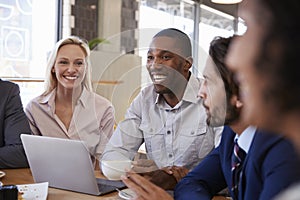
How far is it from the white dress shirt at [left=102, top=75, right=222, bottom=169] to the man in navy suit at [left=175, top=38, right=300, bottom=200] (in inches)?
8.7

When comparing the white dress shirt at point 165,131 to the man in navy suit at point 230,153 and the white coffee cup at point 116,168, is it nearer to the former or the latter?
the white coffee cup at point 116,168

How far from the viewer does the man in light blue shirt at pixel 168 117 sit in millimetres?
1615

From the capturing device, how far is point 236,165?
3.86 feet

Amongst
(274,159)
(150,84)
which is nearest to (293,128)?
(274,159)

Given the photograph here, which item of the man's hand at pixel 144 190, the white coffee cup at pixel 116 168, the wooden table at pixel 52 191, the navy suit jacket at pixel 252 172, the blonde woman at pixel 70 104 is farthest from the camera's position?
the blonde woman at pixel 70 104

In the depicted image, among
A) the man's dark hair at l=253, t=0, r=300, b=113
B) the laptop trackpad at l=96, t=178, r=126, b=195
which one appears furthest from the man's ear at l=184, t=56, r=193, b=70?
the man's dark hair at l=253, t=0, r=300, b=113

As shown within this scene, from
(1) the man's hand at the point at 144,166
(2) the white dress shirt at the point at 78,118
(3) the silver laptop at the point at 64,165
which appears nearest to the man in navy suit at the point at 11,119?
(2) the white dress shirt at the point at 78,118

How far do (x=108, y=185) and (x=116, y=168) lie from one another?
73 millimetres

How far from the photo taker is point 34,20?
15.8 feet

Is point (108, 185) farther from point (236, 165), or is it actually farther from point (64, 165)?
A: point (236, 165)

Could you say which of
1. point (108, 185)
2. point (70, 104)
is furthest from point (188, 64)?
point (70, 104)

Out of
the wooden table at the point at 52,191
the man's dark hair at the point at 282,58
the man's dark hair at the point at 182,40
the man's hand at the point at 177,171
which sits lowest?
the wooden table at the point at 52,191

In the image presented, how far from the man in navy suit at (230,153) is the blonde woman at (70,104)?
72 cm

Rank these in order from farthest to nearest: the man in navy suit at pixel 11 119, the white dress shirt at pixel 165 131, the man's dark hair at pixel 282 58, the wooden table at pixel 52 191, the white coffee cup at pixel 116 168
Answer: the man in navy suit at pixel 11 119, the white dress shirt at pixel 165 131, the white coffee cup at pixel 116 168, the wooden table at pixel 52 191, the man's dark hair at pixel 282 58
